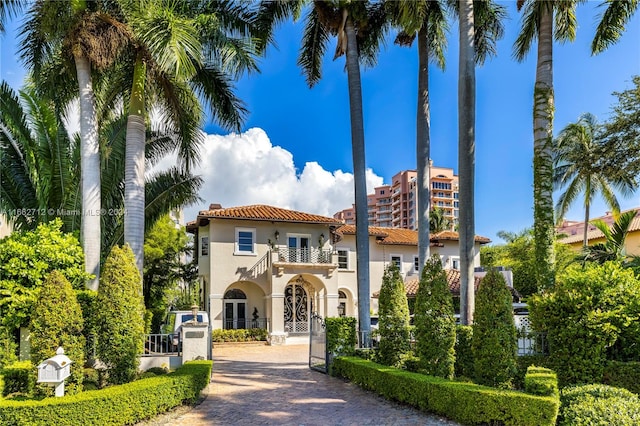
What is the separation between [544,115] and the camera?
14891 millimetres

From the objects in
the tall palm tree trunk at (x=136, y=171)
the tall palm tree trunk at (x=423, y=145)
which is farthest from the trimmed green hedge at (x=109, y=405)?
the tall palm tree trunk at (x=423, y=145)

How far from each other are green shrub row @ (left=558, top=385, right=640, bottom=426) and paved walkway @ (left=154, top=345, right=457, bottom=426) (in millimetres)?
2178

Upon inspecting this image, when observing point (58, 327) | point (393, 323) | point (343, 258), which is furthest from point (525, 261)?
point (58, 327)

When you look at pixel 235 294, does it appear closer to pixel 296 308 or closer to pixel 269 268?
pixel 269 268

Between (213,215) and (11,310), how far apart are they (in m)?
16.2

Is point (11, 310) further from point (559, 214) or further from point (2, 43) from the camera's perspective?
point (559, 214)

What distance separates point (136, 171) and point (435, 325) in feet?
31.3

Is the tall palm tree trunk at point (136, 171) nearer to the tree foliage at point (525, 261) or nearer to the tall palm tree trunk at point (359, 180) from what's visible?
the tall palm tree trunk at point (359, 180)

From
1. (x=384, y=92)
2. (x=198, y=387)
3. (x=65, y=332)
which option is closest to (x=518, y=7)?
(x=384, y=92)

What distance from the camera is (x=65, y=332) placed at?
9117mm

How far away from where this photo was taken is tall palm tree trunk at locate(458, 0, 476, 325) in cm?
1433

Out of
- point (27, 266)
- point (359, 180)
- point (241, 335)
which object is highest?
point (359, 180)

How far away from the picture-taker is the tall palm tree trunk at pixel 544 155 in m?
13.9

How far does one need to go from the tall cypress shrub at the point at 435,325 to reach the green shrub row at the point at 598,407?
96.4 inches
